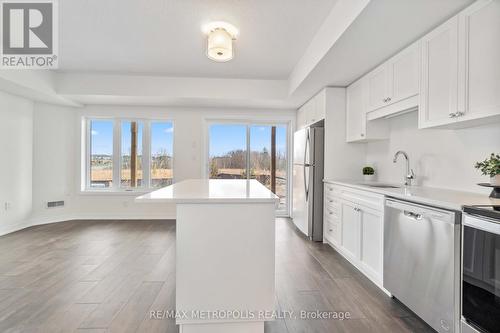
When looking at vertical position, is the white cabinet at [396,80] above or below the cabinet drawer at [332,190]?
above

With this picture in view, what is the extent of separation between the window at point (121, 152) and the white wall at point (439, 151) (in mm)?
4010

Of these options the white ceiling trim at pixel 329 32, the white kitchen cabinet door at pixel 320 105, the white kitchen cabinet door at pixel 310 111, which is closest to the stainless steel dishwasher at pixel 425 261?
the white ceiling trim at pixel 329 32

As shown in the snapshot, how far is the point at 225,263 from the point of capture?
1.64m

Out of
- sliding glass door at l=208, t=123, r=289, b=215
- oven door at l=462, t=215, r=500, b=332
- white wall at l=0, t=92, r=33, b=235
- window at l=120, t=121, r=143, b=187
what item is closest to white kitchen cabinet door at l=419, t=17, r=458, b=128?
oven door at l=462, t=215, r=500, b=332

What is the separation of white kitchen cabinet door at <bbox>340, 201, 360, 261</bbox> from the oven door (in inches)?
49.1

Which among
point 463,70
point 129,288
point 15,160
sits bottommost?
point 129,288

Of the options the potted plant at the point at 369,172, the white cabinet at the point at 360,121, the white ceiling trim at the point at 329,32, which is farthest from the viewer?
the potted plant at the point at 369,172

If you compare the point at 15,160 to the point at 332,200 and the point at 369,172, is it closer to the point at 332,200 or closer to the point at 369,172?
the point at 332,200

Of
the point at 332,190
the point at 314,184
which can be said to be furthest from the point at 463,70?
the point at 314,184

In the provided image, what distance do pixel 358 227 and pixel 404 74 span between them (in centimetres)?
161

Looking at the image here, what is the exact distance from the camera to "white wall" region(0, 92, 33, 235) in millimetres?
3893

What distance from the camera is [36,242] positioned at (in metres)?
3.50

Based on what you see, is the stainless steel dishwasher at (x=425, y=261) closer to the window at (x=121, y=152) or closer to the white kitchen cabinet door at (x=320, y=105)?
the white kitchen cabinet door at (x=320, y=105)

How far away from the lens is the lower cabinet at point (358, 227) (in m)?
Answer: 2.33
